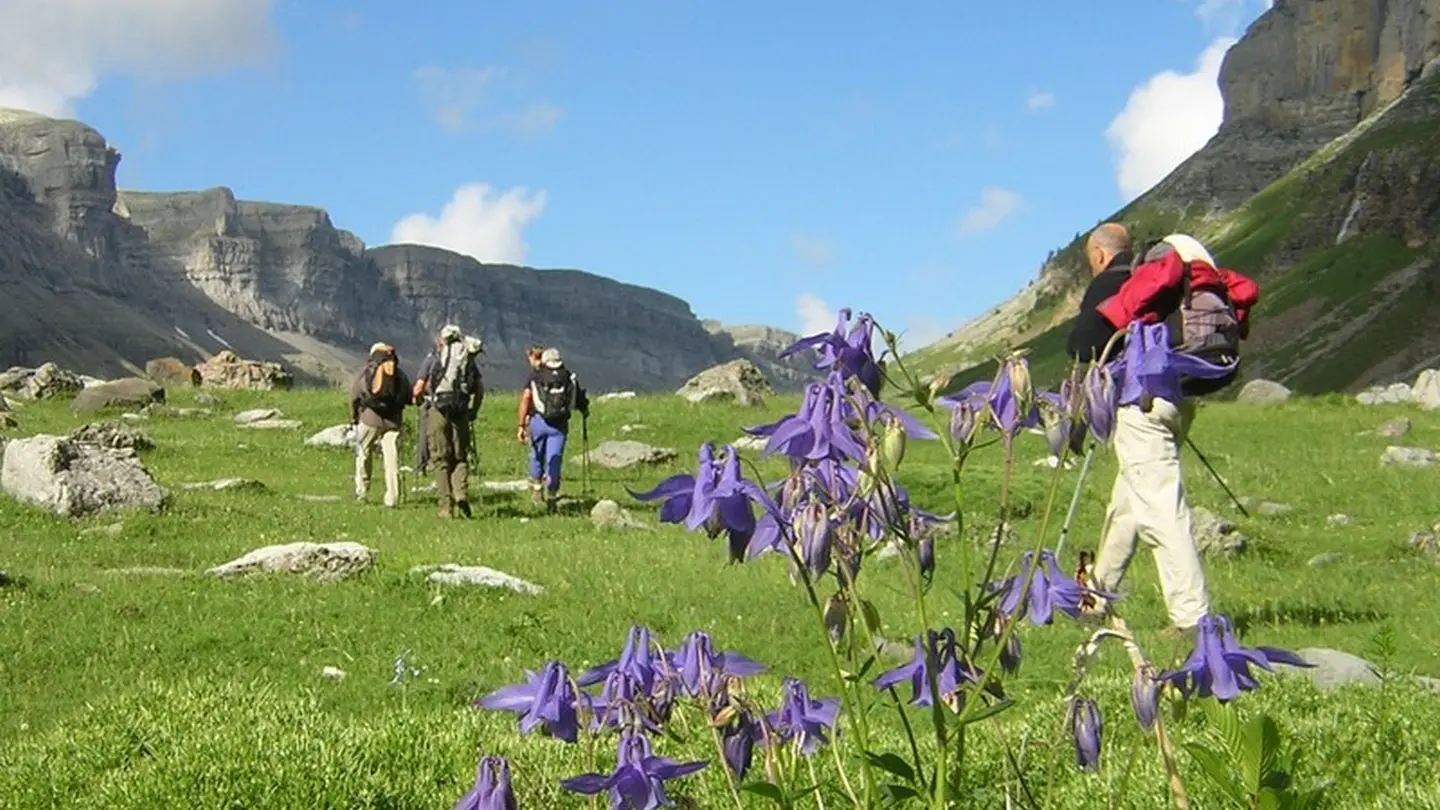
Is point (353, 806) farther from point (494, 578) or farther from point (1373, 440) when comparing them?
point (1373, 440)

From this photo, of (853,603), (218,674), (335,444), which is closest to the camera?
(853,603)

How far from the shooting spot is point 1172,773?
3559 millimetres

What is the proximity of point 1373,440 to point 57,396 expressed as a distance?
3244cm

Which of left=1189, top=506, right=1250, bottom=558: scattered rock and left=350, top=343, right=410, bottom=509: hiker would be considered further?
left=350, top=343, right=410, bottom=509: hiker

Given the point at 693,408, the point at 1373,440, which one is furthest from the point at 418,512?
the point at 1373,440

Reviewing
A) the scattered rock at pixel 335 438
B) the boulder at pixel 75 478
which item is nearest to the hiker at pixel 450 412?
the boulder at pixel 75 478

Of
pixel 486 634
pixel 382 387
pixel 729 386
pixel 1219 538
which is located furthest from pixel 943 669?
pixel 729 386

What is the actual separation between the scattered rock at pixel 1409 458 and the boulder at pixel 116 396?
28.1m

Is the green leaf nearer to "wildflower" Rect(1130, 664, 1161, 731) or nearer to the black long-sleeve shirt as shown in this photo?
"wildflower" Rect(1130, 664, 1161, 731)

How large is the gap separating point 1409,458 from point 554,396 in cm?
1412

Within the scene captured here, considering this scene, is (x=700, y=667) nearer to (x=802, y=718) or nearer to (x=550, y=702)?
(x=550, y=702)

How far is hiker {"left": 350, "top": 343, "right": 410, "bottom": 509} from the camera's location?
22.3 meters

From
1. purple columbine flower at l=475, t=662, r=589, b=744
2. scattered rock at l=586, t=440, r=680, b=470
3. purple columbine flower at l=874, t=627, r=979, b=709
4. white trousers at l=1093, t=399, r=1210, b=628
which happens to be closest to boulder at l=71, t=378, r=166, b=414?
scattered rock at l=586, t=440, r=680, b=470

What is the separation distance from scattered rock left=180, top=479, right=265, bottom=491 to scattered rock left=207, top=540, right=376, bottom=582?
9030 mm
